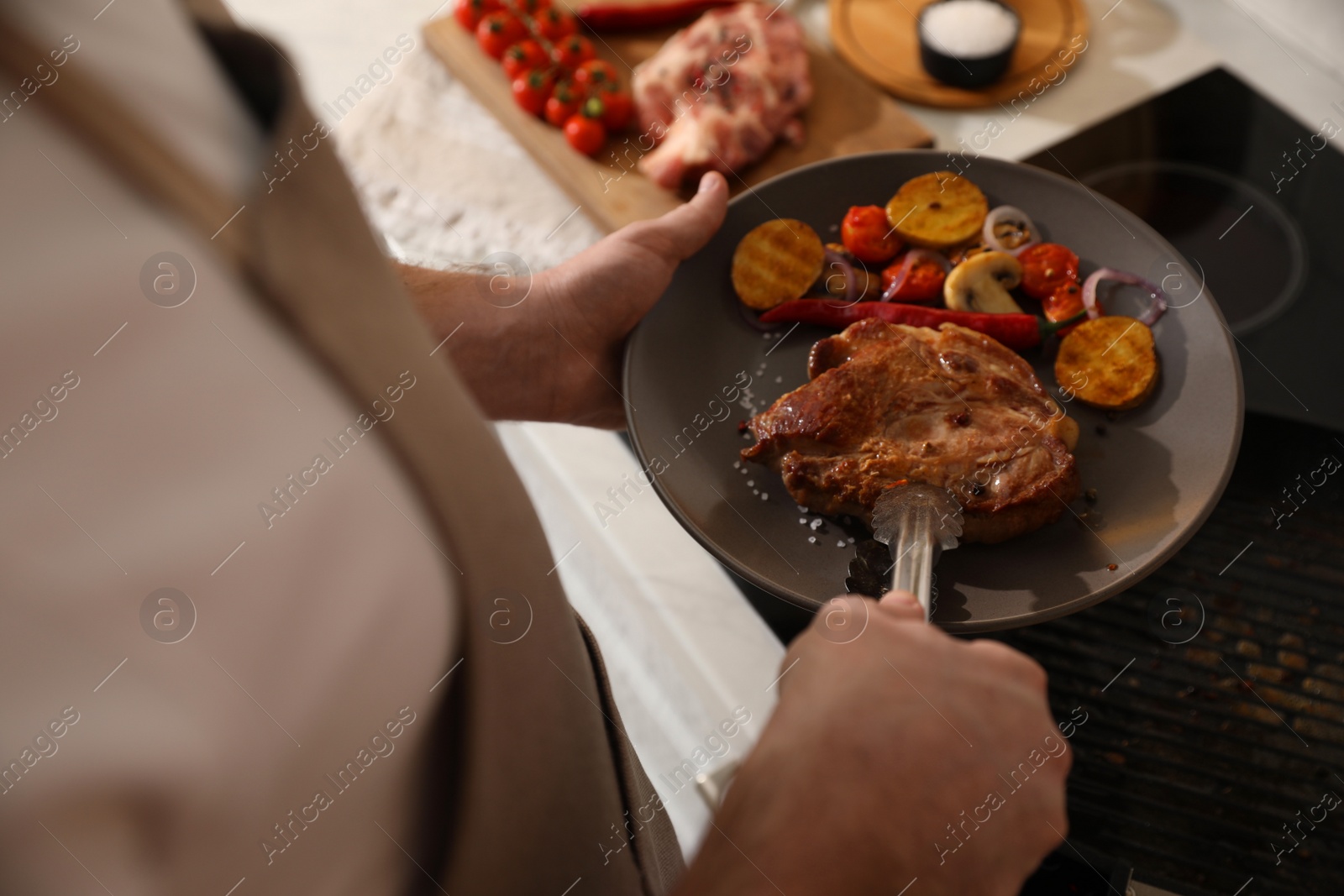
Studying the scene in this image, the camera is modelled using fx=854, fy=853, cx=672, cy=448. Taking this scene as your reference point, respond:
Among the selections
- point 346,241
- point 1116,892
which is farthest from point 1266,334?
point 346,241

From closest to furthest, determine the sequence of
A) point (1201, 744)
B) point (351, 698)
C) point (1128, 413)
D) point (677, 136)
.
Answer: point (351, 698) < point (1201, 744) < point (1128, 413) < point (677, 136)

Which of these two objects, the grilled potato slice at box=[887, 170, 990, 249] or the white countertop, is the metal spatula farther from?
A: the grilled potato slice at box=[887, 170, 990, 249]

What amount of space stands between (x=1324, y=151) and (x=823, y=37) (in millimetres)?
1009

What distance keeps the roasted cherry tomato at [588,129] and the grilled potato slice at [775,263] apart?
0.62m

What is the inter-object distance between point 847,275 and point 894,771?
83 cm

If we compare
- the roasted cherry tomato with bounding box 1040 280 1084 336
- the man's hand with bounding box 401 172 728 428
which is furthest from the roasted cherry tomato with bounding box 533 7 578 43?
the roasted cherry tomato with bounding box 1040 280 1084 336

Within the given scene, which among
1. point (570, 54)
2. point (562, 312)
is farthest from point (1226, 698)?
point (570, 54)

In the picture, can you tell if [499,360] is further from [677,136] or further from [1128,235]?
[1128,235]

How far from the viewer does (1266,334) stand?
52.4 inches

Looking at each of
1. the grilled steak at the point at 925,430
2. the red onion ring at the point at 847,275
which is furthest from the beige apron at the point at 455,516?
the red onion ring at the point at 847,275

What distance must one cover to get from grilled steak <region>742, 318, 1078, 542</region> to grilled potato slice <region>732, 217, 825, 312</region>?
0.13 m

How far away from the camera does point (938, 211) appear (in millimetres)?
1381

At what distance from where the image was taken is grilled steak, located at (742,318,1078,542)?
1.08m

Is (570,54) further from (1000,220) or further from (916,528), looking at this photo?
(916,528)
